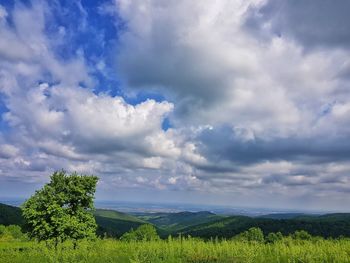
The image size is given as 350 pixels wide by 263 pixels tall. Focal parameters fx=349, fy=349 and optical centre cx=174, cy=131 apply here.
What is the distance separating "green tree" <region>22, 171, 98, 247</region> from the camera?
43.2 metres

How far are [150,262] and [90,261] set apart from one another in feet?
10.8

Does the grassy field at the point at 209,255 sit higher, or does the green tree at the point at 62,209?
the green tree at the point at 62,209

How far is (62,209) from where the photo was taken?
44.4 meters

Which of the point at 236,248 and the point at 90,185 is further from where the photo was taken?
the point at 90,185

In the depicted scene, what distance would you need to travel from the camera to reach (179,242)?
2322 cm

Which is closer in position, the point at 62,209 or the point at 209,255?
the point at 209,255

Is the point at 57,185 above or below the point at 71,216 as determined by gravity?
above

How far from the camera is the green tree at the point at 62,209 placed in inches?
1703

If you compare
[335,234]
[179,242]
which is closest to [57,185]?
[179,242]

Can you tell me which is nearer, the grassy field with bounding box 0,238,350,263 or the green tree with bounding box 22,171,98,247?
the grassy field with bounding box 0,238,350,263

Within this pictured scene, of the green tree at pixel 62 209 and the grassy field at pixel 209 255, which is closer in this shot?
the grassy field at pixel 209 255

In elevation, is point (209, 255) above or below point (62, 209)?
below

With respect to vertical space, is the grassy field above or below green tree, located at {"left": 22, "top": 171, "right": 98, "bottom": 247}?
below

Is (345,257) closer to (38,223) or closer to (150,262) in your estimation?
(150,262)
